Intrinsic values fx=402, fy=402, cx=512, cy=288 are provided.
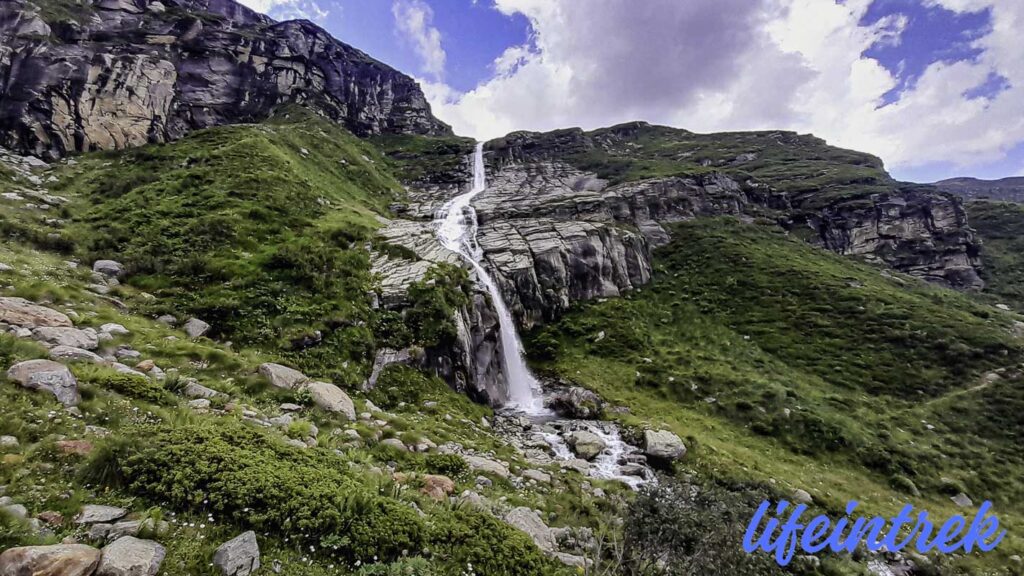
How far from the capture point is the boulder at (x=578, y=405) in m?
26.7

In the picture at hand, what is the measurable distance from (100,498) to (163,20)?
114 m

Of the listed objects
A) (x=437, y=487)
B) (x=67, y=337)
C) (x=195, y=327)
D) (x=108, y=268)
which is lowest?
(x=437, y=487)

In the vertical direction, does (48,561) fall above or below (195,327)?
below

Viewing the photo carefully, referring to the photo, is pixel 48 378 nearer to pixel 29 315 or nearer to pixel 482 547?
pixel 29 315

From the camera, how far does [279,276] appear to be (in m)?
23.5

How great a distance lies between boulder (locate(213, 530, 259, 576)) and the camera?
16.8ft

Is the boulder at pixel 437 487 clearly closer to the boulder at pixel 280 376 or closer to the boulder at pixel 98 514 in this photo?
the boulder at pixel 98 514

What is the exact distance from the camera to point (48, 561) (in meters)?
4.15

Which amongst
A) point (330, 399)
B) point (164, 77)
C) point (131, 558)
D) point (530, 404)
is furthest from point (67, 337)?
point (164, 77)

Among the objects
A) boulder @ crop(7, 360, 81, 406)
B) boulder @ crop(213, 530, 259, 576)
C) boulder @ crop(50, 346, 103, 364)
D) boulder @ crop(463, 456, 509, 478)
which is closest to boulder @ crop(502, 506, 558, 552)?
boulder @ crop(463, 456, 509, 478)

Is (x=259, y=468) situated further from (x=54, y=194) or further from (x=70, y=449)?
(x=54, y=194)

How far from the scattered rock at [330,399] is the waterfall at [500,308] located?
50.2ft

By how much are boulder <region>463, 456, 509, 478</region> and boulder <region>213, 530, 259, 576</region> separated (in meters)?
8.05

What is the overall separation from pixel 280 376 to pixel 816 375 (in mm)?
40851
